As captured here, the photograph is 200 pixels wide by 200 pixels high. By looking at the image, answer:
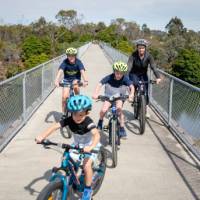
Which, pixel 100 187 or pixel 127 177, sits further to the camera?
pixel 127 177

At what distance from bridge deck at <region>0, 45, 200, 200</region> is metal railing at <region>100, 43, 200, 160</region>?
0.83 ft

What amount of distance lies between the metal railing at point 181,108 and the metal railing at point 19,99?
10.8 feet

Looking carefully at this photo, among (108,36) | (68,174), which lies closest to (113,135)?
(68,174)

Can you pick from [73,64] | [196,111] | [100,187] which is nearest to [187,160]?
[196,111]

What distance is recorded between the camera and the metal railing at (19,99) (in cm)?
888

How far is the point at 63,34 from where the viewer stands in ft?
358

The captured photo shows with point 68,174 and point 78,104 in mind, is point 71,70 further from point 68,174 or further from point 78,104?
point 68,174

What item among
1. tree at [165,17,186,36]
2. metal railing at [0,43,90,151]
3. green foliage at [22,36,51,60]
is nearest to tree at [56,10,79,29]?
tree at [165,17,186,36]

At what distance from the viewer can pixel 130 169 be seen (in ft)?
24.7

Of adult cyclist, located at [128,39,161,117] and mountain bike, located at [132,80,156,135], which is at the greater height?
adult cyclist, located at [128,39,161,117]

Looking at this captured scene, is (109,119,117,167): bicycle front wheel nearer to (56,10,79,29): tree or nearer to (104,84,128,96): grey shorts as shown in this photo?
(104,84,128,96): grey shorts

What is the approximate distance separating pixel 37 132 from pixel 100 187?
3.65m

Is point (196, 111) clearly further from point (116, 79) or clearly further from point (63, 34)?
point (63, 34)

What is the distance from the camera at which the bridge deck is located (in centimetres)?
647
